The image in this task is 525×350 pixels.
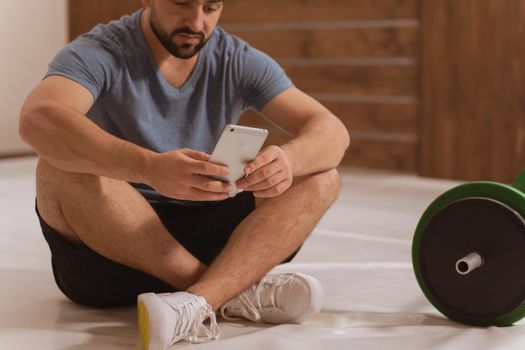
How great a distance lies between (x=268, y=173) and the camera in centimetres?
168

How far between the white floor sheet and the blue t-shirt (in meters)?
0.40

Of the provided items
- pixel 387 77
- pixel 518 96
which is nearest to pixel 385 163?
pixel 387 77

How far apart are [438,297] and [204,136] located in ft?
1.99

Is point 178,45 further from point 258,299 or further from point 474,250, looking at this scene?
point 474,250

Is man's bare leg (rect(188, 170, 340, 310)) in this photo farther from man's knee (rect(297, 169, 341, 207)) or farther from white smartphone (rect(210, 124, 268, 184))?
white smartphone (rect(210, 124, 268, 184))

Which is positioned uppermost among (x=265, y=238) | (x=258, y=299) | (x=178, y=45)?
(x=178, y=45)

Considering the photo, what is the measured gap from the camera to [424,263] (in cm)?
189

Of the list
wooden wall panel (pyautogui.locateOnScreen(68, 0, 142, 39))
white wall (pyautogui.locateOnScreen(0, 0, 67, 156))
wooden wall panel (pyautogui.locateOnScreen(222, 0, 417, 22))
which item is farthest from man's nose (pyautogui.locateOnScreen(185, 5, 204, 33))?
wooden wall panel (pyautogui.locateOnScreen(68, 0, 142, 39))

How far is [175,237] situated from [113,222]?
22 cm

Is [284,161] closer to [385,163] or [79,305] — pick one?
[79,305]

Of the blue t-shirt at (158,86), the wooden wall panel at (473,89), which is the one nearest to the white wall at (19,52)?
the wooden wall panel at (473,89)

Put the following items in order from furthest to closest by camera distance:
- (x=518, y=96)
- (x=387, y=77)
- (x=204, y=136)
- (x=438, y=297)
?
(x=387, y=77) < (x=518, y=96) < (x=204, y=136) < (x=438, y=297)

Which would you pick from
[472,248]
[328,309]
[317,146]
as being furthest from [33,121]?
[472,248]

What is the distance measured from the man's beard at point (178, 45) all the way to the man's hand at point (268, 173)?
33cm
